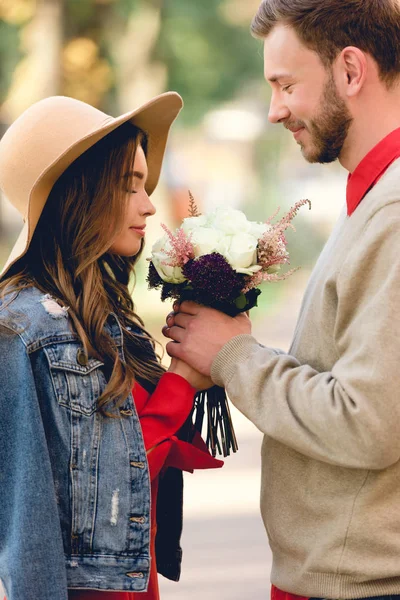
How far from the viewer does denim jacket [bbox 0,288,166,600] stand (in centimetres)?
228

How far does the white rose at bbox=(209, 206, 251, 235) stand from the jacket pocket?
0.54 m

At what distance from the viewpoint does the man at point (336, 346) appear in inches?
83.5

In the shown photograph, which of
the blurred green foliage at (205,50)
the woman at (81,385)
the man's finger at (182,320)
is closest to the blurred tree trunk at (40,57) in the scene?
the blurred green foliage at (205,50)

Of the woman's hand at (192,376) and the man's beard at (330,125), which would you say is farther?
the woman's hand at (192,376)

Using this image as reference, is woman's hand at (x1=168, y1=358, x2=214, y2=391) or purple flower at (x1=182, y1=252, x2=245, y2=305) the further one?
woman's hand at (x1=168, y1=358, x2=214, y2=391)

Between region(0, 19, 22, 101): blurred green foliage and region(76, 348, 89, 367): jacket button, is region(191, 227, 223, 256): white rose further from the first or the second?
region(0, 19, 22, 101): blurred green foliage

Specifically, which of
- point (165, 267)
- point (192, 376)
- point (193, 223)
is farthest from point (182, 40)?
point (192, 376)

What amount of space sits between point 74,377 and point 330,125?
3.20 feet

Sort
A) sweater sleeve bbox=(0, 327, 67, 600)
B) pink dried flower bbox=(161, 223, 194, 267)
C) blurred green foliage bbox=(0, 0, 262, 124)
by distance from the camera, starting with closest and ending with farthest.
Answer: sweater sleeve bbox=(0, 327, 67, 600)
pink dried flower bbox=(161, 223, 194, 267)
blurred green foliage bbox=(0, 0, 262, 124)

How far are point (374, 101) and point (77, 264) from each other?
968 mm

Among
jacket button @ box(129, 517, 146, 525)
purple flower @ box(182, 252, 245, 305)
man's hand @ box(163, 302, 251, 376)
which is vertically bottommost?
jacket button @ box(129, 517, 146, 525)

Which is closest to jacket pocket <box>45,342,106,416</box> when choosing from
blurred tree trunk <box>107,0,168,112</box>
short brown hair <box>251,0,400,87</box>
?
short brown hair <box>251,0,400,87</box>

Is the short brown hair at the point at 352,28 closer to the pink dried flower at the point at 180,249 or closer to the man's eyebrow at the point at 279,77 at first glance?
the man's eyebrow at the point at 279,77

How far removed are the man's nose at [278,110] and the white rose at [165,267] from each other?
0.47 metres
